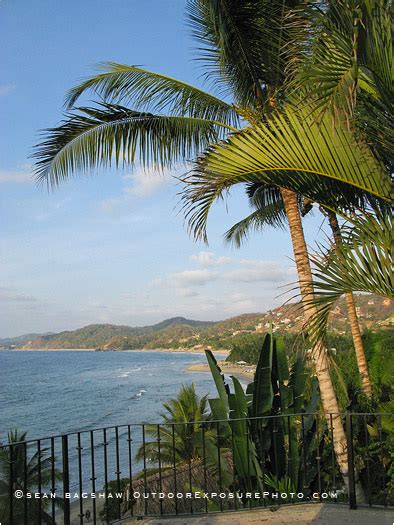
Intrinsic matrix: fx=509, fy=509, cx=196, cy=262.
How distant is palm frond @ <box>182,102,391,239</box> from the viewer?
11.6ft

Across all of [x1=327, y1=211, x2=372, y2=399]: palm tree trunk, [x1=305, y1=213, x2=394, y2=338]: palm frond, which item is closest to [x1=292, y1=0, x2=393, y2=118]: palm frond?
[x1=305, y1=213, x2=394, y2=338]: palm frond

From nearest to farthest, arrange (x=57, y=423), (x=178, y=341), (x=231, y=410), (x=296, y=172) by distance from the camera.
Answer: (x=296, y=172) → (x=231, y=410) → (x=57, y=423) → (x=178, y=341)

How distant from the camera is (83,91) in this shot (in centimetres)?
701

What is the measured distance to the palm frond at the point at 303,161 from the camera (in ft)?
11.6

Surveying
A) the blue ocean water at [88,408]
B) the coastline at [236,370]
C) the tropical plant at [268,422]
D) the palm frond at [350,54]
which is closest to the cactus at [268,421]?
Result: the tropical plant at [268,422]

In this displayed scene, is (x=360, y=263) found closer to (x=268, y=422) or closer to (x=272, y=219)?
(x=268, y=422)

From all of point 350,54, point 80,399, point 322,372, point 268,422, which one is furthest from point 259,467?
point 80,399

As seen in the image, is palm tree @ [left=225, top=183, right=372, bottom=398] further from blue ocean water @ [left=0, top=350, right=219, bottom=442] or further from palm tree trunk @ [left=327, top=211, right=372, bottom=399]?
blue ocean water @ [left=0, top=350, right=219, bottom=442]

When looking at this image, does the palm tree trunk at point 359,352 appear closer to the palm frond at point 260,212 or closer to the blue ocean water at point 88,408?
the palm frond at point 260,212

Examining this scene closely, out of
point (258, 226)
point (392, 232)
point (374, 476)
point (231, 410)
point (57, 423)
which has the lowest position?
point (57, 423)

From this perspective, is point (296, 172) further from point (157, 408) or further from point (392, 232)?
point (157, 408)

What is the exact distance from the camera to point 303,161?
11.9ft

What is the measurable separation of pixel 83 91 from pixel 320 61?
15.2 feet

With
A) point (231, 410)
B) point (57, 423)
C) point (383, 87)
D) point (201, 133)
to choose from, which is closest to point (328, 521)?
point (231, 410)
